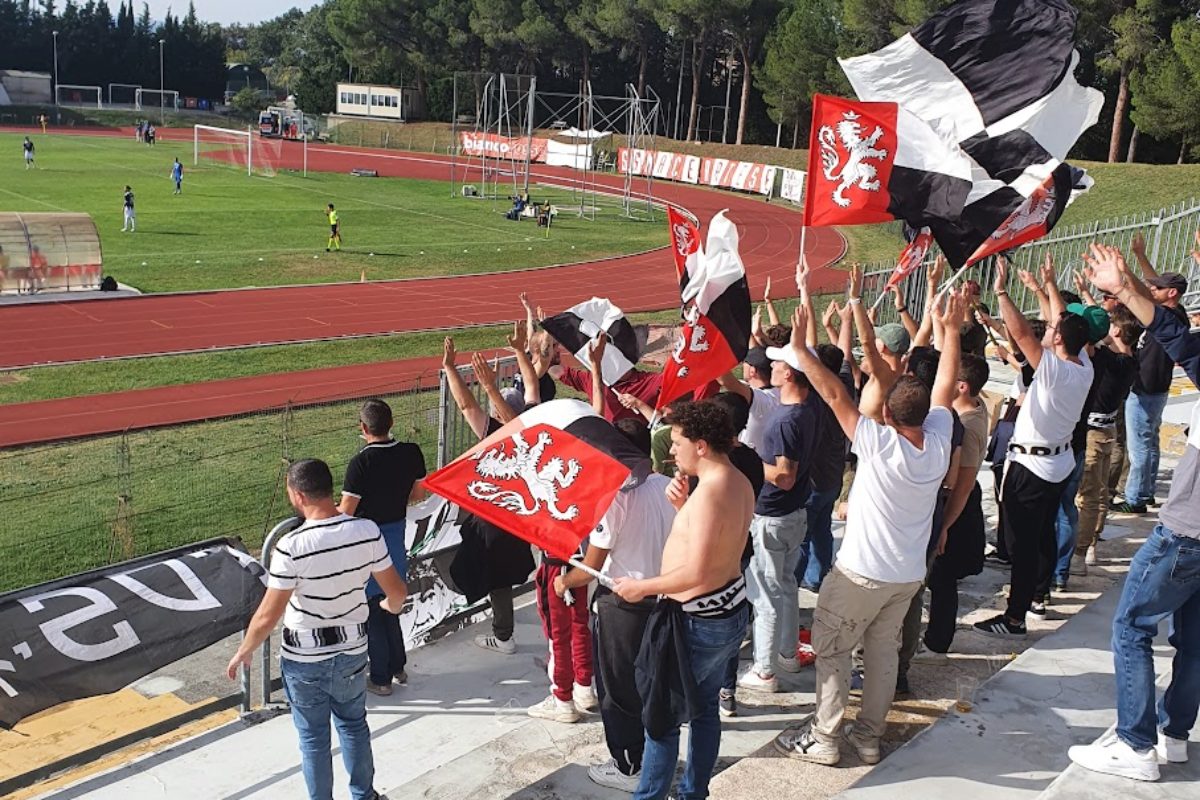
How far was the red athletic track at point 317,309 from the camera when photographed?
2175 cm

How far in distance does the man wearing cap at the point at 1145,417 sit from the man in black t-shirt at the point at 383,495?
18.5ft

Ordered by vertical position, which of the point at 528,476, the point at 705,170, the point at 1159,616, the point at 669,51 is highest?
the point at 669,51

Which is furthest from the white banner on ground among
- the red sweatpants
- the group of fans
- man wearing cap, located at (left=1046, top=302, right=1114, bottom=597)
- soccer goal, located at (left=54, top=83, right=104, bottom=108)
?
soccer goal, located at (left=54, top=83, right=104, bottom=108)

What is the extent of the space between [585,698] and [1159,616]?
9.66ft

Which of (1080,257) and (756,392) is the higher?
(1080,257)

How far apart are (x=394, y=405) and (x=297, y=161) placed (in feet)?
189

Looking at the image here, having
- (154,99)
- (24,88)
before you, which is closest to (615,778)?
(24,88)

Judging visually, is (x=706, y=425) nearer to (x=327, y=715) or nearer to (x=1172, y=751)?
(x=327, y=715)

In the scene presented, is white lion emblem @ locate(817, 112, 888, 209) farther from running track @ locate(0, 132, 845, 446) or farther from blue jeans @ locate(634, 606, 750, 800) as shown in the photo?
running track @ locate(0, 132, 845, 446)

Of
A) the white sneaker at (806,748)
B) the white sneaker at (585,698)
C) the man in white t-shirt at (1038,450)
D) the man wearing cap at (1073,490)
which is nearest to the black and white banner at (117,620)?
the white sneaker at (585,698)

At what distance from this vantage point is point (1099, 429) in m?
8.15

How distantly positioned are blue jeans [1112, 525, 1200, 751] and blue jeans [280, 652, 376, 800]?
343 centimetres

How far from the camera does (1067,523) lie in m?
7.64

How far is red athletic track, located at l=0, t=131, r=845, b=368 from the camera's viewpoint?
2175 centimetres
